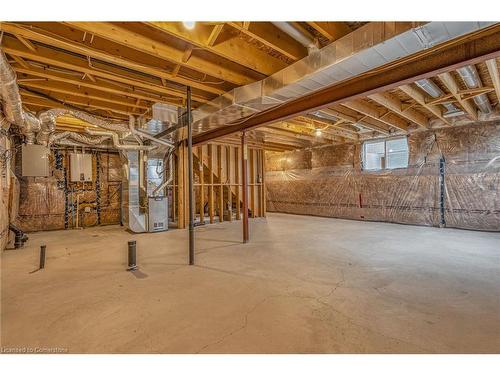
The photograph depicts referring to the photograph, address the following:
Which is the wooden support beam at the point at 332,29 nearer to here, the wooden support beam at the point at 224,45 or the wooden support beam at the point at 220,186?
the wooden support beam at the point at 224,45

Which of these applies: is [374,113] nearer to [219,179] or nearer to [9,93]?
[219,179]

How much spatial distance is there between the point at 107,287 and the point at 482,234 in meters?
6.14

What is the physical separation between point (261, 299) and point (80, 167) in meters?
6.12

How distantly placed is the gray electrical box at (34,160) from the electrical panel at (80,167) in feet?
3.11

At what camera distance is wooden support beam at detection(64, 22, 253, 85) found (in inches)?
76.8

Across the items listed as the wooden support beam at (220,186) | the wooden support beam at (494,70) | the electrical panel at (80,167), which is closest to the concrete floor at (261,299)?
the wooden support beam at (494,70)

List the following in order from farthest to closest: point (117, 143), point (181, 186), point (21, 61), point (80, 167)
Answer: point (80, 167) → point (181, 186) → point (117, 143) → point (21, 61)

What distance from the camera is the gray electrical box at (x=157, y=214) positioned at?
5273mm

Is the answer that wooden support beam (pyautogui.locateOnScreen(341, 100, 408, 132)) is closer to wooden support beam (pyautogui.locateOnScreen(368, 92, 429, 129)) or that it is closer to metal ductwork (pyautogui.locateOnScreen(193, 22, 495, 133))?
wooden support beam (pyautogui.locateOnScreen(368, 92, 429, 129))

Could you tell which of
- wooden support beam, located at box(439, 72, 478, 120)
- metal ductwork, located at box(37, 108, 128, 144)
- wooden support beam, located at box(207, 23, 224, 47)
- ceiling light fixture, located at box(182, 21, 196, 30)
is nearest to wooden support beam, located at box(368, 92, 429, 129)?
wooden support beam, located at box(439, 72, 478, 120)

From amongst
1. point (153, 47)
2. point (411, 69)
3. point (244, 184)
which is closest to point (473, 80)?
point (411, 69)

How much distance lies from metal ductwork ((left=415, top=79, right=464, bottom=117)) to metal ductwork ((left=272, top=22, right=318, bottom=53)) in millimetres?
1610

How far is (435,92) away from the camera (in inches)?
139

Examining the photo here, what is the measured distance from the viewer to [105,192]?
21.5 ft
